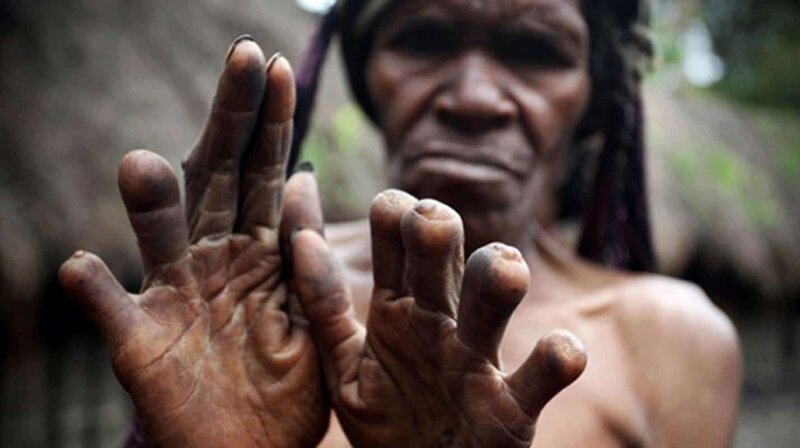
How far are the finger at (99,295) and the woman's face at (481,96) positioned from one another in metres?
0.60

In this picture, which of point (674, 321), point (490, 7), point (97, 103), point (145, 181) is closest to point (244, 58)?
point (145, 181)

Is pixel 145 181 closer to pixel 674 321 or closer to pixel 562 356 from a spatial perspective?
pixel 562 356

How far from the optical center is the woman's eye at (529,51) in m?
Result: 1.51

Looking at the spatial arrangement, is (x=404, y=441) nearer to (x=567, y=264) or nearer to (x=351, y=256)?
(x=351, y=256)

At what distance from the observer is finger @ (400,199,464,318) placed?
90 centimetres

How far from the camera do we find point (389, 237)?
99 cm

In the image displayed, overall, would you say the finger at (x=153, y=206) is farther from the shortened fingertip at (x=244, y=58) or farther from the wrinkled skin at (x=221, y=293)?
the shortened fingertip at (x=244, y=58)

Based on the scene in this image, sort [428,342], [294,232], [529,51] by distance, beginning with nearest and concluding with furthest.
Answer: [428,342]
[294,232]
[529,51]

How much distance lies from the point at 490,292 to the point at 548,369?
0.34 feet

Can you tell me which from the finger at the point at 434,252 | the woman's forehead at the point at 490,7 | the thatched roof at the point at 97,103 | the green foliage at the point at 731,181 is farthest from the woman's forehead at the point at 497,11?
the green foliage at the point at 731,181

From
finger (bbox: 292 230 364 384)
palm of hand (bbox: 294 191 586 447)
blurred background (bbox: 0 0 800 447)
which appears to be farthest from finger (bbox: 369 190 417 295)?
blurred background (bbox: 0 0 800 447)

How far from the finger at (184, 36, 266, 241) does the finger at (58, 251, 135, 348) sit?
14 centimetres

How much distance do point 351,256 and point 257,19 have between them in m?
3.50

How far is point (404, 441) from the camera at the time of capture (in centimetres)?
103
